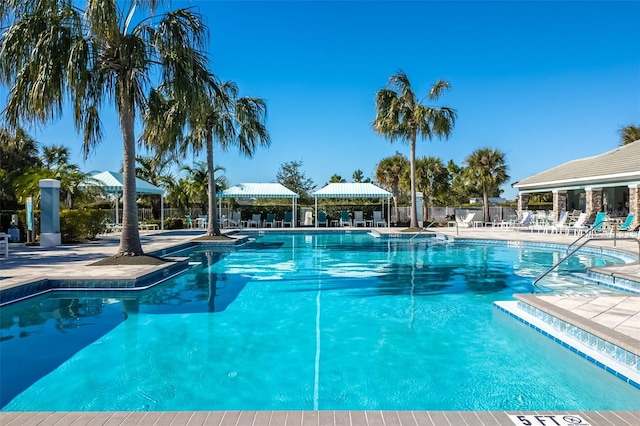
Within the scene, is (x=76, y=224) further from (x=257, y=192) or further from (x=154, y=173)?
(x=154, y=173)

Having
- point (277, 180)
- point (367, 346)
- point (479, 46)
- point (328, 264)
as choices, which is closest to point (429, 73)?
point (479, 46)

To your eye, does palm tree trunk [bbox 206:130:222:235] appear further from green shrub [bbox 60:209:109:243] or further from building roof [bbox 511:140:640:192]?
building roof [bbox 511:140:640:192]

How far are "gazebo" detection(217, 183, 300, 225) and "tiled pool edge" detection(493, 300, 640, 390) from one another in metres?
21.1

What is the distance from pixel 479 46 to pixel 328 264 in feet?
45.3

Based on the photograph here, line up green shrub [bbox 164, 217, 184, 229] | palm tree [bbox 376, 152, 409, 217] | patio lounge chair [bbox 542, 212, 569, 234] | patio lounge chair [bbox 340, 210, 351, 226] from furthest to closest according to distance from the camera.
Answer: palm tree [bbox 376, 152, 409, 217]
patio lounge chair [bbox 340, 210, 351, 226]
green shrub [bbox 164, 217, 184, 229]
patio lounge chair [bbox 542, 212, 569, 234]

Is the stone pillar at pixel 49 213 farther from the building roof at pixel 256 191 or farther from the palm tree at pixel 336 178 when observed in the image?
the palm tree at pixel 336 178

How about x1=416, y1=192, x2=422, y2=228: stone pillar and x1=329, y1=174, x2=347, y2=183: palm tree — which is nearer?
x1=416, y1=192, x2=422, y2=228: stone pillar

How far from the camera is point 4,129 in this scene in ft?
30.8

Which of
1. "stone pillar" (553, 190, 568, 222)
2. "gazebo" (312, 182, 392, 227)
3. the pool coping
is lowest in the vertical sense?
the pool coping

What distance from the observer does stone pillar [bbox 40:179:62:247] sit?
14.7 metres

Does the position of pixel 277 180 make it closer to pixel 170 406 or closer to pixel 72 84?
pixel 72 84

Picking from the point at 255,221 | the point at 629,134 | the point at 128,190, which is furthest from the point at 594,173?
the point at 128,190

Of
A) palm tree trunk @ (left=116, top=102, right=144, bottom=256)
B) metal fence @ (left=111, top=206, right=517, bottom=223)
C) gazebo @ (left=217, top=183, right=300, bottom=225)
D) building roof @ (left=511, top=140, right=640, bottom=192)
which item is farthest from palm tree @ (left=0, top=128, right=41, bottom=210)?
building roof @ (left=511, top=140, right=640, bottom=192)

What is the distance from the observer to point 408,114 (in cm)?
2083
